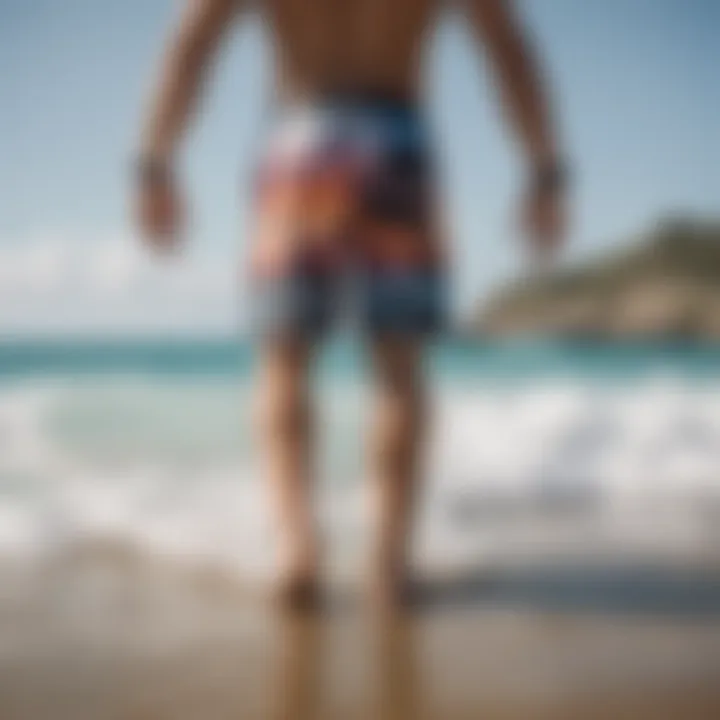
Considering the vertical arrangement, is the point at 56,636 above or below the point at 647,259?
below

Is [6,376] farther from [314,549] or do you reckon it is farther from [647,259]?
[647,259]

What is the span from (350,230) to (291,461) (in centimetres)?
19

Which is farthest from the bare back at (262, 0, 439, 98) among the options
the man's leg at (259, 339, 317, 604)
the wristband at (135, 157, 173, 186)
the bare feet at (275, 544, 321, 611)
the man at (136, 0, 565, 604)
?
the bare feet at (275, 544, 321, 611)

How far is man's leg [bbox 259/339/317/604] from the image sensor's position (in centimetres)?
98

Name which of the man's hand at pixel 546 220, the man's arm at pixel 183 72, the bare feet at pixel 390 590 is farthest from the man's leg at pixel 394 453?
the man's arm at pixel 183 72

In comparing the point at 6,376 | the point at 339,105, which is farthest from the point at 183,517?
the point at 339,105

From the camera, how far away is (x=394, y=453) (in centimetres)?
99

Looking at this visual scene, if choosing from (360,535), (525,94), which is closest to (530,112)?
(525,94)

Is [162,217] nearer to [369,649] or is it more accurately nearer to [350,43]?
[350,43]

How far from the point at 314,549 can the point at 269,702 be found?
0.12 m

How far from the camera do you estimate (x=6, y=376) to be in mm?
1018

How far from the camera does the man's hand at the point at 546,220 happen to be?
3.29 ft

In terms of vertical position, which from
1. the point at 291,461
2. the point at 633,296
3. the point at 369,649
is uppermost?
the point at 633,296

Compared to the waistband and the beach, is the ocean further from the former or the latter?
the waistband
